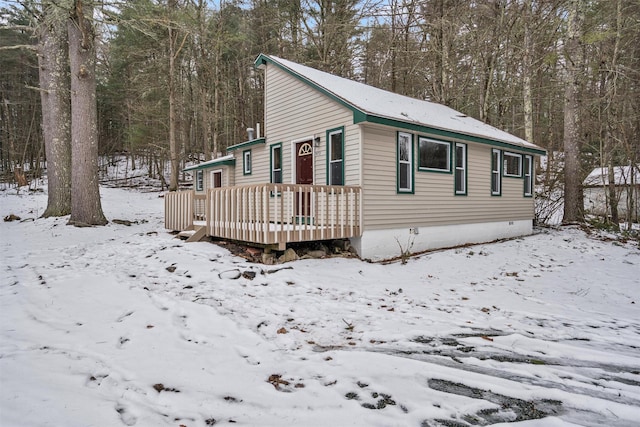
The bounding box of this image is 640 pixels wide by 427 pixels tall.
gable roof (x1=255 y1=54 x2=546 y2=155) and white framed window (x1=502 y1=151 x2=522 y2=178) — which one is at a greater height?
gable roof (x1=255 y1=54 x2=546 y2=155)

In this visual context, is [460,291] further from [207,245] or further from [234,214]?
[207,245]

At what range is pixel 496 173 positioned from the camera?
36.2ft

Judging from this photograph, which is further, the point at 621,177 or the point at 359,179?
the point at 621,177

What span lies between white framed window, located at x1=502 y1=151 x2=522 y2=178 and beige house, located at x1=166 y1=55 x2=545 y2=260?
6cm

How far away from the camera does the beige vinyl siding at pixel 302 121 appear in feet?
25.1

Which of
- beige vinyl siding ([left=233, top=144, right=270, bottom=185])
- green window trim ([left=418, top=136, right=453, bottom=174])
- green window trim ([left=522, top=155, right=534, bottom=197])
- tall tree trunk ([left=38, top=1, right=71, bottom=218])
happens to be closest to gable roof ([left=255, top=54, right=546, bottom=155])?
green window trim ([left=418, top=136, right=453, bottom=174])

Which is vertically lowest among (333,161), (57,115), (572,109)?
(333,161)

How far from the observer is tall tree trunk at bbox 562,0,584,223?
1108 centimetres

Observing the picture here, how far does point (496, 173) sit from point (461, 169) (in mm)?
2033

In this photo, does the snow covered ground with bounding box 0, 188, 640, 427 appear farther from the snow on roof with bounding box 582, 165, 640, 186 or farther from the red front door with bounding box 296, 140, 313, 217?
the snow on roof with bounding box 582, 165, 640, 186

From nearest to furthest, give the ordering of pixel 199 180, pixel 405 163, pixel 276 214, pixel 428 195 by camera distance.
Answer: pixel 276 214, pixel 405 163, pixel 428 195, pixel 199 180

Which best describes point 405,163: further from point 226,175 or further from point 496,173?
point 226,175

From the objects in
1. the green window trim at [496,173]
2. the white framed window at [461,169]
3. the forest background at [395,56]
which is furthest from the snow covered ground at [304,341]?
the forest background at [395,56]

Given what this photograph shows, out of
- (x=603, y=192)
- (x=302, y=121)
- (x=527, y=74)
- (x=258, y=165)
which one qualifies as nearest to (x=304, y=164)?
(x=302, y=121)
